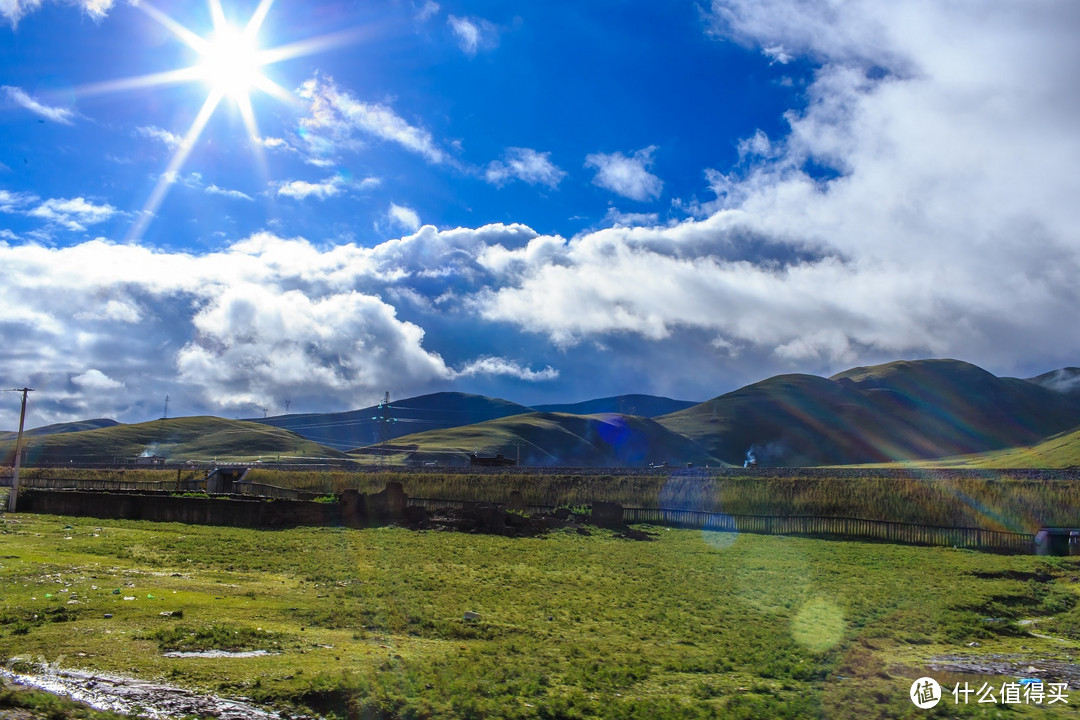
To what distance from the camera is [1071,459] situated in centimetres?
12812

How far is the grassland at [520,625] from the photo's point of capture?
33.2 feet

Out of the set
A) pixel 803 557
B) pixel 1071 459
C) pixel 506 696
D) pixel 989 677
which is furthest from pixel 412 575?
pixel 1071 459

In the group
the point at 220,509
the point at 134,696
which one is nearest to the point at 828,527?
the point at 220,509

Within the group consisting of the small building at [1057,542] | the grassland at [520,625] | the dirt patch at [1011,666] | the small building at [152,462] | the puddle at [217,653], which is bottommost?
the dirt patch at [1011,666]

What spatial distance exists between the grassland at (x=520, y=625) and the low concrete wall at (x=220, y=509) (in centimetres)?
1059

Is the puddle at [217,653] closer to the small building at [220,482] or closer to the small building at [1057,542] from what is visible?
the small building at [1057,542]

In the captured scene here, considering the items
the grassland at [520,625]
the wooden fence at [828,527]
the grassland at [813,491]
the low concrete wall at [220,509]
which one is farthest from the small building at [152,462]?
the grassland at [520,625]

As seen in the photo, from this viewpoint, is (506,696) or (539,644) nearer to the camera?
(506,696)

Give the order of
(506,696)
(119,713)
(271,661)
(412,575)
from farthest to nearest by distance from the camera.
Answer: (412,575), (271,661), (506,696), (119,713)

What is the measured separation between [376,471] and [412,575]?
60669mm

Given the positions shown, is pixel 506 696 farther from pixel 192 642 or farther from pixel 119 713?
pixel 192 642

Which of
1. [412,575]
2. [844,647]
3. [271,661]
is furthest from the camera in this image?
[412,575]

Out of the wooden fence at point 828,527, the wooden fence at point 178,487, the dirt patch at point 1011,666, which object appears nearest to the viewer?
the dirt patch at point 1011,666

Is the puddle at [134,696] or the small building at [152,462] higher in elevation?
the small building at [152,462]
